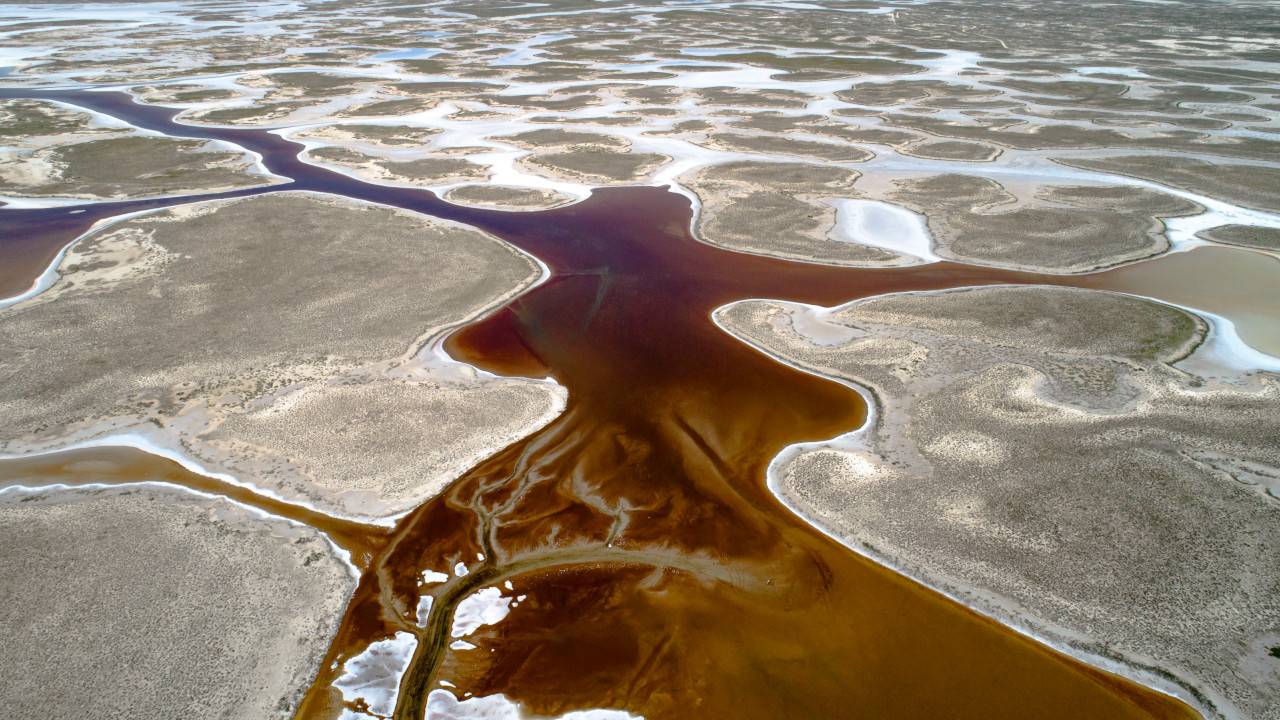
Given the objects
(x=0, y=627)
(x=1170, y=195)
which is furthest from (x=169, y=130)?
(x=1170, y=195)

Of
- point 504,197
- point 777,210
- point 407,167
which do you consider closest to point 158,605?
point 504,197

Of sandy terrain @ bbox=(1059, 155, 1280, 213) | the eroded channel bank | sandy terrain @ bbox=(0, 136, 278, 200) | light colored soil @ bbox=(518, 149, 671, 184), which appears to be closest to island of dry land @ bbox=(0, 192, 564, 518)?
the eroded channel bank

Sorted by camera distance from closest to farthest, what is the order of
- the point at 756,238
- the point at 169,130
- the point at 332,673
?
the point at 332,673 → the point at 756,238 → the point at 169,130

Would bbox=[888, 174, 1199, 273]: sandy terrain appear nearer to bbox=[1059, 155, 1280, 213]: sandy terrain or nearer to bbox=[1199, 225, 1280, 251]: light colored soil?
bbox=[1199, 225, 1280, 251]: light colored soil

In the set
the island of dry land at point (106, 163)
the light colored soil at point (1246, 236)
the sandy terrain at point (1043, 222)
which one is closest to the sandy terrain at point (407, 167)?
the island of dry land at point (106, 163)

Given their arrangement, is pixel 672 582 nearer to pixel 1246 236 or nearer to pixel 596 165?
pixel 596 165

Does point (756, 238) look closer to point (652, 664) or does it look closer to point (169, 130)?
point (652, 664)
